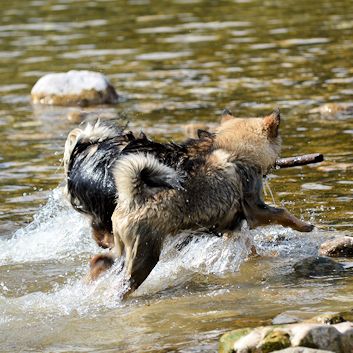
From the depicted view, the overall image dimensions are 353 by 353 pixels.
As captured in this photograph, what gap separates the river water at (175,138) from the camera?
7145mm

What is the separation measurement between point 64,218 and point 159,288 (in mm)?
1896

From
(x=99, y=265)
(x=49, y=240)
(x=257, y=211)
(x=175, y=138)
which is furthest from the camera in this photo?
(x=175, y=138)

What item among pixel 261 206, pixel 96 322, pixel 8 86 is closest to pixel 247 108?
pixel 8 86

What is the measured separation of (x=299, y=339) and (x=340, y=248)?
98.6 inches

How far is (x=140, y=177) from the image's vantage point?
7238 mm

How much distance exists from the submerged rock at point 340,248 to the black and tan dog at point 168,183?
22 centimetres

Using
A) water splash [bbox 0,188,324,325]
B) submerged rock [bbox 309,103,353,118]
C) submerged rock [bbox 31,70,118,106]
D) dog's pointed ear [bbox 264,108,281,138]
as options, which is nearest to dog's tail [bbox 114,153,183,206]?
water splash [bbox 0,188,324,325]

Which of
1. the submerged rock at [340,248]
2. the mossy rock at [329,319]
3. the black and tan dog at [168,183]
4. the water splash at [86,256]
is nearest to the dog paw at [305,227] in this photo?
the black and tan dog at [168,183]

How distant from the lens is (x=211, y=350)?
247 inches

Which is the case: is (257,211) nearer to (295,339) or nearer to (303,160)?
(303,160)

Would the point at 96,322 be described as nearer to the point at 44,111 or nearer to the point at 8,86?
the point at 44,111

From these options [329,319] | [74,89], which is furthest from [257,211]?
[74,89]

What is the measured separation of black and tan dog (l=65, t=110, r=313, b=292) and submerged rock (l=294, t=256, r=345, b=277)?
1.40 ft

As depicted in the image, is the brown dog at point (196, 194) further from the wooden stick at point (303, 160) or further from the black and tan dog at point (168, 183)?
the wooden stick at point (303, 160)
